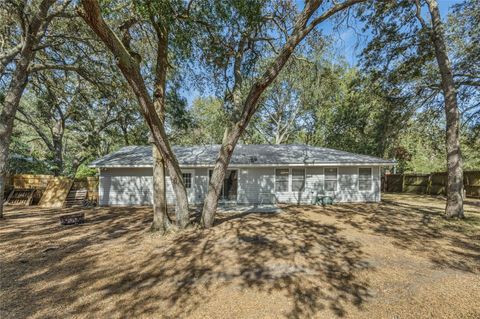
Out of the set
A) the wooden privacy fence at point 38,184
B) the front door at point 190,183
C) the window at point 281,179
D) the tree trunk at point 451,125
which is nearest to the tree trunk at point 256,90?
the tree trunk at point 451,125

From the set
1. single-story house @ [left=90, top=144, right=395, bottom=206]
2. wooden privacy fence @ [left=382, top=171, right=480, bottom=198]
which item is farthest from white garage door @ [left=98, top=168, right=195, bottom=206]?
wooden privacy fence @ [left=382, top=171, right=480, bottom=198]

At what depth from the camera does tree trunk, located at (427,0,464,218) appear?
7.80m

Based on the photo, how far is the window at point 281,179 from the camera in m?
12.1

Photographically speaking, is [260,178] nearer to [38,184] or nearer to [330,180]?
[330,180]

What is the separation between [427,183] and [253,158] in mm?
14463

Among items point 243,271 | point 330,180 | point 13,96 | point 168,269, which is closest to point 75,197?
point 13,96

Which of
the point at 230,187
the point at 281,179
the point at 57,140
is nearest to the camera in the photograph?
the point at 281,179

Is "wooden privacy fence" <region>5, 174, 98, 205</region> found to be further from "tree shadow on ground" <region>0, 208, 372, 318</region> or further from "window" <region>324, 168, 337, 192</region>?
"window" <region>324, 168, 337, 192</region>

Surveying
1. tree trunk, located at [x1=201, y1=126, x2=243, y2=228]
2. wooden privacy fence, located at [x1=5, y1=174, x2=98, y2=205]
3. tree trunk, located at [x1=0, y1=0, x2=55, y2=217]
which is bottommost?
wooden privacy fence, located at [x1=5, y1=174, x2=98, y2=205]

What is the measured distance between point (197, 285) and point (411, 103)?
502 inches

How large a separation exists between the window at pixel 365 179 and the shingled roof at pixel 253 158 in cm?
73

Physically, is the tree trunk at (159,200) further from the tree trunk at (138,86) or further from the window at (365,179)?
the window at (365,179)

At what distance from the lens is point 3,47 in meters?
8.81

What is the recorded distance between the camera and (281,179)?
12109 mm
